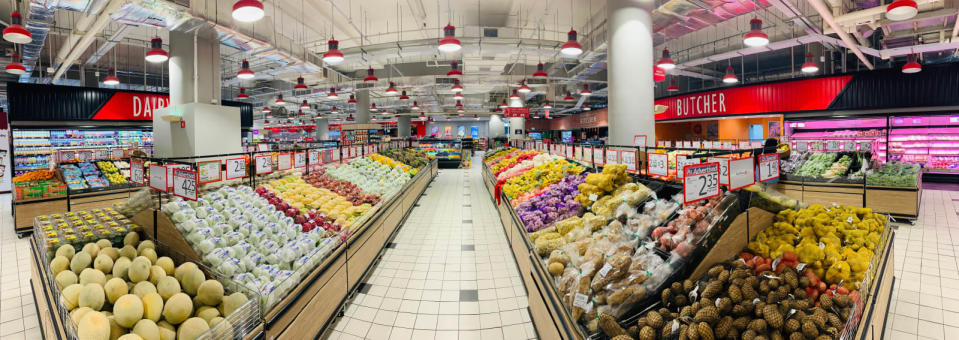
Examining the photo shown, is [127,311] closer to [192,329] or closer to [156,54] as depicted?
[192,329]

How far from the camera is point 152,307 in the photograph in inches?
69.9

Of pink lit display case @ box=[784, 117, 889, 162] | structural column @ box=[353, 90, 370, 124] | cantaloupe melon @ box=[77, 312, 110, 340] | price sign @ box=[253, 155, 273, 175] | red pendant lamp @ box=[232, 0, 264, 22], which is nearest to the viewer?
cantaloupe melon @ box=[77, 312, 110, 340]

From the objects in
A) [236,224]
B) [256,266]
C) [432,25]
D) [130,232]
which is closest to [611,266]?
[256,266]

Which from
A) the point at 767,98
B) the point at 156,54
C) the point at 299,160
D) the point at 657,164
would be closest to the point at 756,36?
the point at 657,164

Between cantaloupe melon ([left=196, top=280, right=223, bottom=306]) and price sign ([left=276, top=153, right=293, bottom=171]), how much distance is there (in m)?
3.04

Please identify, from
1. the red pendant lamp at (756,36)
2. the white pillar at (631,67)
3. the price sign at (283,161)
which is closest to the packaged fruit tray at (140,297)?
the price sign at (283,161)

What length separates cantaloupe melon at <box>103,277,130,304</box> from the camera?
185cm

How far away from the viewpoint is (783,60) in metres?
11.4

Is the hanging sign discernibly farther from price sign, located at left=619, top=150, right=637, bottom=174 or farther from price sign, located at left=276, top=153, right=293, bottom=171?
price sign, located at left=619, top=150, right=637, bottom=174

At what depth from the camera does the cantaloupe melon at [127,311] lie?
166cm

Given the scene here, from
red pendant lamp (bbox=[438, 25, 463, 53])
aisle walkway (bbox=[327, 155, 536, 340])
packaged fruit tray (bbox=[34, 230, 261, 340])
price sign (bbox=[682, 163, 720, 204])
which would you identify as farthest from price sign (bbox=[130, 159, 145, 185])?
price sign (bbox=[682, 163, 720, 204])

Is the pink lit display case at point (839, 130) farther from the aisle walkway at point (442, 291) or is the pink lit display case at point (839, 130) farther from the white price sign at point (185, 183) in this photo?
the white price sign at point (185, 183)

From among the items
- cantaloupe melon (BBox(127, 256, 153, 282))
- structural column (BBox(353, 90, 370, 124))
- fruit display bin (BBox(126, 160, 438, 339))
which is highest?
Result: structural column (BBox(353, 90, 370, 124))

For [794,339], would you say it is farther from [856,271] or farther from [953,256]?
[953,256]
